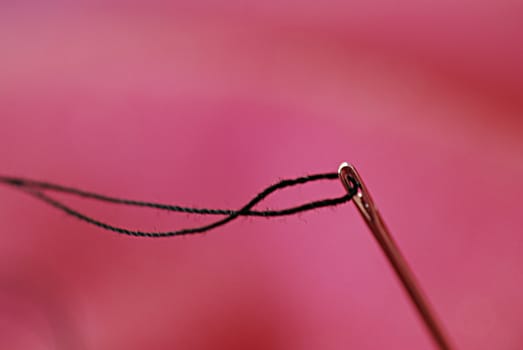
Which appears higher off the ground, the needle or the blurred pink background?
the blurred pink background

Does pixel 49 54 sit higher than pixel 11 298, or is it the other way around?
pixel 49 54

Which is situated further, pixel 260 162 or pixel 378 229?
pixel 260 162

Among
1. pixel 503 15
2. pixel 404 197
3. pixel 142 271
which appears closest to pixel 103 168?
pixel 142 271

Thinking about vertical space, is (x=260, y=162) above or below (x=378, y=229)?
above

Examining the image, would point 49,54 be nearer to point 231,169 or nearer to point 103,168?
point 103,168

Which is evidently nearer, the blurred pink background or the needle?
the needle

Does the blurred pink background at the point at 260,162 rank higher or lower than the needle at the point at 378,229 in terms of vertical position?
higher

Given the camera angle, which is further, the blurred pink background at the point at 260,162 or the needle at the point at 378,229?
the blurred pink background at the point at 260,162

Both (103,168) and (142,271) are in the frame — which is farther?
(103,168)
